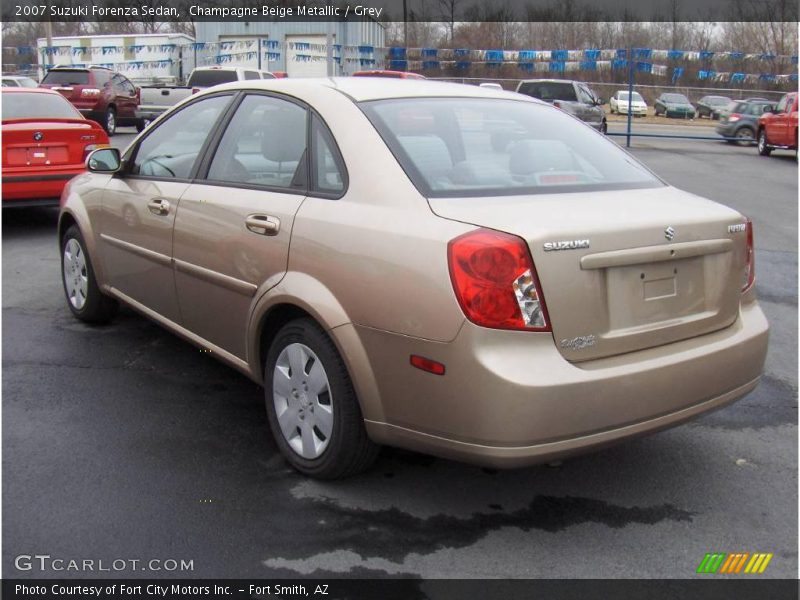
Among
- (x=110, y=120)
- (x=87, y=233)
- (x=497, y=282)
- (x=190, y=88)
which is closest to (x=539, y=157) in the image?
(x=497, y=282)

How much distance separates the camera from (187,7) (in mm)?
45188

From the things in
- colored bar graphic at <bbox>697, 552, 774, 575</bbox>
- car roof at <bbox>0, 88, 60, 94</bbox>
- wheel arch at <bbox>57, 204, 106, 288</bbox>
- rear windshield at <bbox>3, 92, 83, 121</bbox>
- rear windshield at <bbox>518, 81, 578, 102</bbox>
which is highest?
rear windshield at <bbox>518, 81, 578, 102</bbox>

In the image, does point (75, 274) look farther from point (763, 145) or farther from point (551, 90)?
point (763, 145)

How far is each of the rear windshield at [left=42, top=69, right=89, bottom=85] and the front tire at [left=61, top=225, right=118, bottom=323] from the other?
18664 mm

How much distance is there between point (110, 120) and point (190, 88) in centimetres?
255

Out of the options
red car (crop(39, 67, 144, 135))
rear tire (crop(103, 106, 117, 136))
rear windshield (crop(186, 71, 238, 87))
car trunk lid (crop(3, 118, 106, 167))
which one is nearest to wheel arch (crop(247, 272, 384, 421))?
car trunk lid (crop(3, 118, 106, 167))

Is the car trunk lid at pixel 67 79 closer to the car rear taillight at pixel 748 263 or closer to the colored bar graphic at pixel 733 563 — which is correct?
the car rear taillight at pixel 748 263

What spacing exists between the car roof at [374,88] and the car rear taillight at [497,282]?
1.15 metres

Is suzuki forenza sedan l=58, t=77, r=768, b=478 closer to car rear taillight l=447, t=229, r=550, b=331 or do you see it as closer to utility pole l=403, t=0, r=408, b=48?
car rear taillight l=447, t=229, r=550, b=331

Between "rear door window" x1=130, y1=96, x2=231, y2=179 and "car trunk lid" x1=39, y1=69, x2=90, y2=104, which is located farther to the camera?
"car trunk lid" x1=39, y1=69, x2=90, y2=104

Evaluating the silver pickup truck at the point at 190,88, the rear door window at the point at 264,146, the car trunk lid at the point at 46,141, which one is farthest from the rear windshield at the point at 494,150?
the silver pickup truck at the point at 190,88

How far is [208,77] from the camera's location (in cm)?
2391

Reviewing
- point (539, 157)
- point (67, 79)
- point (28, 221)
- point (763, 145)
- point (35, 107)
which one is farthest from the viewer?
point (67, 79)

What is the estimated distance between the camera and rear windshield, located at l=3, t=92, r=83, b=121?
909 cm
